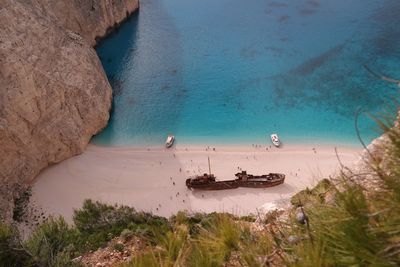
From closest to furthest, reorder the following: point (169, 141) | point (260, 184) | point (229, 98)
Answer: point (260, 184), point (169, 141), point (229, 98)

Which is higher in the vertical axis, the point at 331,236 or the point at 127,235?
the point at 127,235

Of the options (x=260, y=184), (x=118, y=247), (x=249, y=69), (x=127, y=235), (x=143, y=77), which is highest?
(x=143, y=77)

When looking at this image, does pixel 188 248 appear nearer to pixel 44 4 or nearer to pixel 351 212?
pixel 351 212

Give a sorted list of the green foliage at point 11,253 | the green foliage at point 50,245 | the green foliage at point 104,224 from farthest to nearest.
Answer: the green foliage at point 104,224 → the green foliage at point 11,253 → the green foliage at point 50,245

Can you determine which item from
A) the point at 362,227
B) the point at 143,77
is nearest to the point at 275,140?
the point at 143,77

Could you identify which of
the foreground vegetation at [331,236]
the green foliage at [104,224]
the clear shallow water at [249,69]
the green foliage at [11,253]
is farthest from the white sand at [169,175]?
the foreground vegetation at [331,236]

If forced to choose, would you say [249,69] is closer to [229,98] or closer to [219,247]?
[229,98]

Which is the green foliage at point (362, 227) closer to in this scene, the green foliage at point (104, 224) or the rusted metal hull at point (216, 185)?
the green foliage at point (104, 224)
